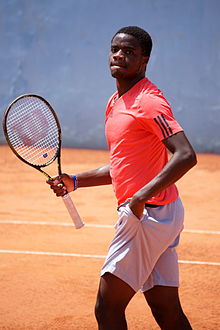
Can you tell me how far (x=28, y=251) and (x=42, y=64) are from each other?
882 cm

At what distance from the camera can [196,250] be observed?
5.92 metres

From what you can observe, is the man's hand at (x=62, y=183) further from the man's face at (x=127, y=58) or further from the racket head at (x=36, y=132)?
the man's face at (x=127, y=58)

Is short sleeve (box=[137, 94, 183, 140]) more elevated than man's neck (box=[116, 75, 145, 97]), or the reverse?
man's neck (box=[116, 75, 145, 97])

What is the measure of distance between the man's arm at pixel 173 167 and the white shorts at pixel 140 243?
158mm

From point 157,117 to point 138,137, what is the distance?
15 cm

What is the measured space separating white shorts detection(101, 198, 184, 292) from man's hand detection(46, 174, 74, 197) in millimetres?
578

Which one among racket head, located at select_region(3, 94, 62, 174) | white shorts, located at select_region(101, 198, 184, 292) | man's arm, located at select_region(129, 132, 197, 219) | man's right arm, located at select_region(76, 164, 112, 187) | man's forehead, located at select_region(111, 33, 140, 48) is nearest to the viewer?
man's arm, located at select_region(129, 132, 197, 219)

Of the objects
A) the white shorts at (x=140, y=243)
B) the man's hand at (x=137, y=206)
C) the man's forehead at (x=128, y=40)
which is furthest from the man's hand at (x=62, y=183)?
the man's forehead at (x=128, y=40)

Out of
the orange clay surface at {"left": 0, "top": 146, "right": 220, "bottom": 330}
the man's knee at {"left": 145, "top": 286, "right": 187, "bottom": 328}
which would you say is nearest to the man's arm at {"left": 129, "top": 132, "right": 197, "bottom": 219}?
the man's knee at {"left": 145, "top": 286, "right": 187, "bottom": 328}

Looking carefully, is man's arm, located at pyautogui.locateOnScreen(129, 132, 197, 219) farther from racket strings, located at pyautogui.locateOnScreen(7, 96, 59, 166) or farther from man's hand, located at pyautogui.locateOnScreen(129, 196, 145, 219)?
racket strings, located at pyautogui.locateOnScreen(7, 96, 59, 166)

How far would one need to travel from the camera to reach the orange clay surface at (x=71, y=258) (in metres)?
4.20

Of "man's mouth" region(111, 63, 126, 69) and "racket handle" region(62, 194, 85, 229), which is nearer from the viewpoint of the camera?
"man's mouth" region(111, 63, 126, 69)

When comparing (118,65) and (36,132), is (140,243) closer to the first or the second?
(118,65)

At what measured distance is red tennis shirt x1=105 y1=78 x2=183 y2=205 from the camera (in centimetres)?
275
